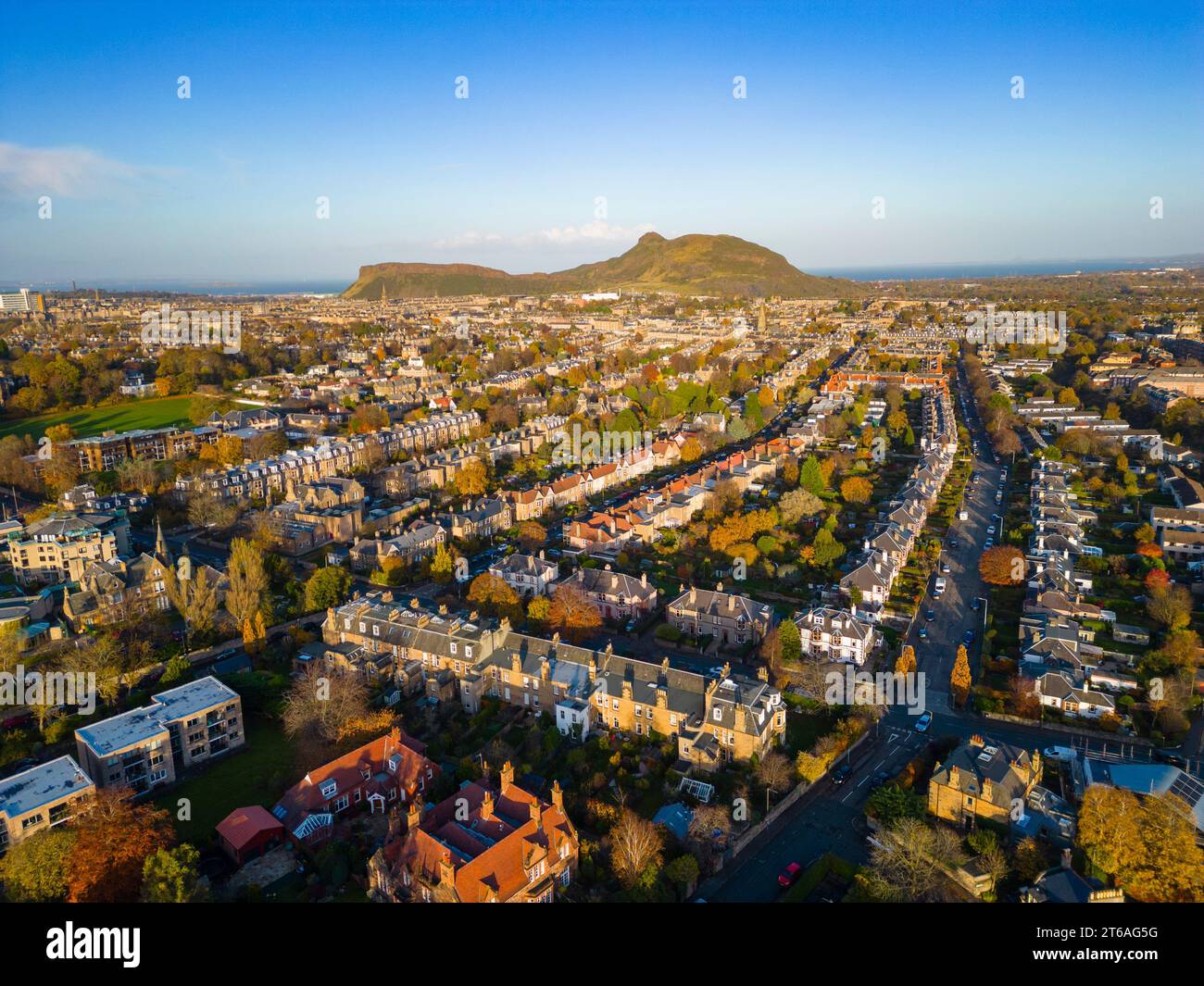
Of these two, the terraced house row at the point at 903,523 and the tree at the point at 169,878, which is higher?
the terraced house row at the point at 903,523

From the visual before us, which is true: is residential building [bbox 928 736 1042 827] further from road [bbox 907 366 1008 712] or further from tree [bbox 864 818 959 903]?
road [bbox 907 366 1008 712]

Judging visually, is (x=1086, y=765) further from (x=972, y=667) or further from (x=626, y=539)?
(x=626, y=539)

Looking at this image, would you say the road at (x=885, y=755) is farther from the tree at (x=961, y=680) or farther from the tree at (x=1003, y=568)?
the tree at (x=1003, y=568)

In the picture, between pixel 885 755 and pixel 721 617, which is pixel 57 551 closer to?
pixel 721 617

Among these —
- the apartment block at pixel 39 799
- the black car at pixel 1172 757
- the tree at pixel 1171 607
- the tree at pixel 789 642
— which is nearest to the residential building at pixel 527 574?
the tree at pixel 789 642

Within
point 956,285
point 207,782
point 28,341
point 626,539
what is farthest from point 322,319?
point 956,285
